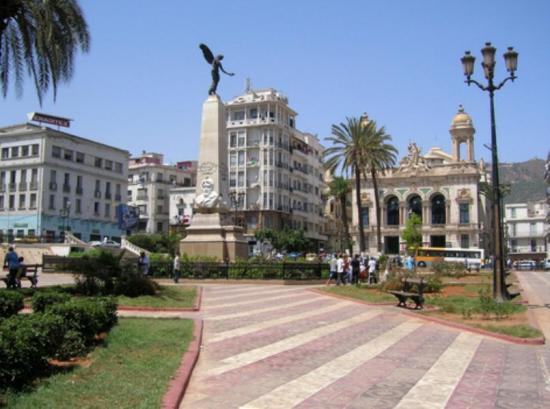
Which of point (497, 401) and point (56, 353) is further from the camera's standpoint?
point (56, 353)

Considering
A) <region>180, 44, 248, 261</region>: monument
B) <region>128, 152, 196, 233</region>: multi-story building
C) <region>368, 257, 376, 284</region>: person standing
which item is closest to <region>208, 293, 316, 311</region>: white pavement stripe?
<region>180, 44, 248, 261</region>: monument

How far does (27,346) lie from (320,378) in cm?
373

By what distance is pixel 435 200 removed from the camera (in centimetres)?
9056

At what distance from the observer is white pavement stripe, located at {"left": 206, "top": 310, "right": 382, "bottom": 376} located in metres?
8.49

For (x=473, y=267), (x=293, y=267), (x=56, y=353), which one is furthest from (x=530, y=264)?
(x=56, y=353)

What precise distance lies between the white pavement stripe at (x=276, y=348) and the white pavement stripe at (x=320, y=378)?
1054mm

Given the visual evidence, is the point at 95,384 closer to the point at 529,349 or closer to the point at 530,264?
the point at 529,349

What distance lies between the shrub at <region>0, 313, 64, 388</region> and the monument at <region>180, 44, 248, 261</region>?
2164 cm

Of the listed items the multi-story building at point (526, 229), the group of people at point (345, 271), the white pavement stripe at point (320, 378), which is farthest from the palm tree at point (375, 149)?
the multi-story building at point (526, 229)

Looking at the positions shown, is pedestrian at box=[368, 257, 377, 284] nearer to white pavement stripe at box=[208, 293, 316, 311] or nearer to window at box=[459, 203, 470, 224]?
white pavement stripe at box=[208, 293, 316, 311]

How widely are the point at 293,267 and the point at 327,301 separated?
9630mm

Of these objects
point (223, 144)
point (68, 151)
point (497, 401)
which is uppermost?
point (68, 151)

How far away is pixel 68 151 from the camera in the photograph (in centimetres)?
6681

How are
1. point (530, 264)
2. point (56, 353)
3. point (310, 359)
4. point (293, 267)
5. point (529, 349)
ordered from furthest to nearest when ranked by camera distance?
point (530, 264)
point (293, 267)
point (529, 349)
point (310, 359)
point (56, 353)
